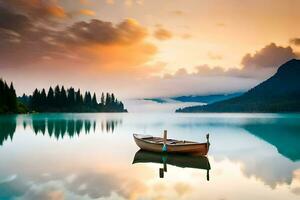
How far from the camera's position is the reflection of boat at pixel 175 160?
2285 centimetres

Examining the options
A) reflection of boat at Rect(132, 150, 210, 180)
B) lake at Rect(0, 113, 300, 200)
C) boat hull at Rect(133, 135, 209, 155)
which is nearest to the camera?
lake at Rect(0, 113, 300, 200)

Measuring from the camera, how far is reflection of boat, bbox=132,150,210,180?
2285 cm

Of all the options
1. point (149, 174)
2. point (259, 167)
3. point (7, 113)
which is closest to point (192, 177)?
point (149, 174)

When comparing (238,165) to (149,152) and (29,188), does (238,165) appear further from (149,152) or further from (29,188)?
(29,188)

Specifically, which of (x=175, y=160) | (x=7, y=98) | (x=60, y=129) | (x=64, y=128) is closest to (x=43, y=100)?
(x=7, y=98)

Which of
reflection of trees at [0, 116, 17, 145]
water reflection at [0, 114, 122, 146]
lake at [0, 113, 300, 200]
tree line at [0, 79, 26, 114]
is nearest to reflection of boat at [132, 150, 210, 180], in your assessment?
lake at [0, 113, 300, 200]

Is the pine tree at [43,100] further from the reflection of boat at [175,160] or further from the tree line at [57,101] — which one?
A: the reflection of boat at [175,160]

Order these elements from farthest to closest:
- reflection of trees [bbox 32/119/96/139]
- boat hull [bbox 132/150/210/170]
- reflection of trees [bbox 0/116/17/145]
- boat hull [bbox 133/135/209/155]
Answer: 1. reflection of trees [bbox 32/119/96/139]
2. reflection of trees [bbox 0/116/17/145]
3. boat hull [bbox 133/135/209/155]
4. boat hull [bbox 132/150/210/170]

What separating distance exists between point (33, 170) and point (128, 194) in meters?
8.86

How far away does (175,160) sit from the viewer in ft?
81.4

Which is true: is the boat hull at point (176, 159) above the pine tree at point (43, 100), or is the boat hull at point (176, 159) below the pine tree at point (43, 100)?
below

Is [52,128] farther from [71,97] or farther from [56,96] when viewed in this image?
Result: [71,97]

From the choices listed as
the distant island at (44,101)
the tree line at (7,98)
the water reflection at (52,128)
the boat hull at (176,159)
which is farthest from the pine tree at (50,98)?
the boat hull at (176,159)

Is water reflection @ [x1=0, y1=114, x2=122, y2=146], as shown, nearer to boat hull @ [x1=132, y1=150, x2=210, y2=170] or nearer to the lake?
the lake
